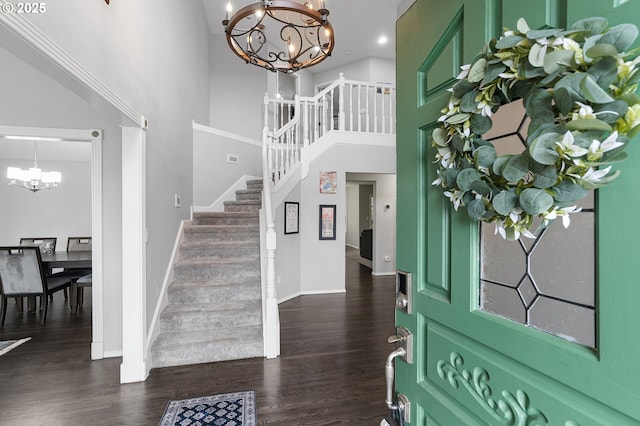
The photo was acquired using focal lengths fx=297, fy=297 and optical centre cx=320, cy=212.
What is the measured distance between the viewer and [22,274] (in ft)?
12.8

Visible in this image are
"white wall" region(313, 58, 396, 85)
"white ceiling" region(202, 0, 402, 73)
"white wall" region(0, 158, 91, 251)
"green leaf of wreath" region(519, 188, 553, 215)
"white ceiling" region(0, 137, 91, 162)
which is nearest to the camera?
"green leaf of wreath" region(519, 188, 553, 215)

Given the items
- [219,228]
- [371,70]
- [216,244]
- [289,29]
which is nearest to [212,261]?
[216,244]

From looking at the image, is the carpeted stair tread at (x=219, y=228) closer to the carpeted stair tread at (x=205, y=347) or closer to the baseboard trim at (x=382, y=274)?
the carpeted stair tread at (x=205, y=347)

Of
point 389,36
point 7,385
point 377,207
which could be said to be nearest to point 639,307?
point 7,385

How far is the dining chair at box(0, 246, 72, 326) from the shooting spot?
3852 mm

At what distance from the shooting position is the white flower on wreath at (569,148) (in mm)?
506

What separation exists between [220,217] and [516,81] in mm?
4326

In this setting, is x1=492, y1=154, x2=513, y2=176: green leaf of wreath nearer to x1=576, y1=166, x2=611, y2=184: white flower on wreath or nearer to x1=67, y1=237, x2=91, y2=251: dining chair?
x1=576, y1=166, x2=611, y2=184: white flower on wreath

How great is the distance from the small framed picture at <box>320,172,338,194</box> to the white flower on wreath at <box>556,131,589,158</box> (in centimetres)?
474

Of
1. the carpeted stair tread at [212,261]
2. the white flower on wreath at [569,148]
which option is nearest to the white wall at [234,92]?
the carpeted stair tread at [212,261]

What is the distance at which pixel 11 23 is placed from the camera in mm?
1134

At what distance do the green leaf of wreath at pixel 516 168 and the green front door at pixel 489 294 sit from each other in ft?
0.42

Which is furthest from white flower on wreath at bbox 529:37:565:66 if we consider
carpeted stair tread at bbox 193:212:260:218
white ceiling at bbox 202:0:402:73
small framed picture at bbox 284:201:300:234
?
white ceiling at bbox 202:0:402:73

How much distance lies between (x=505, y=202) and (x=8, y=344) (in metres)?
4.78
